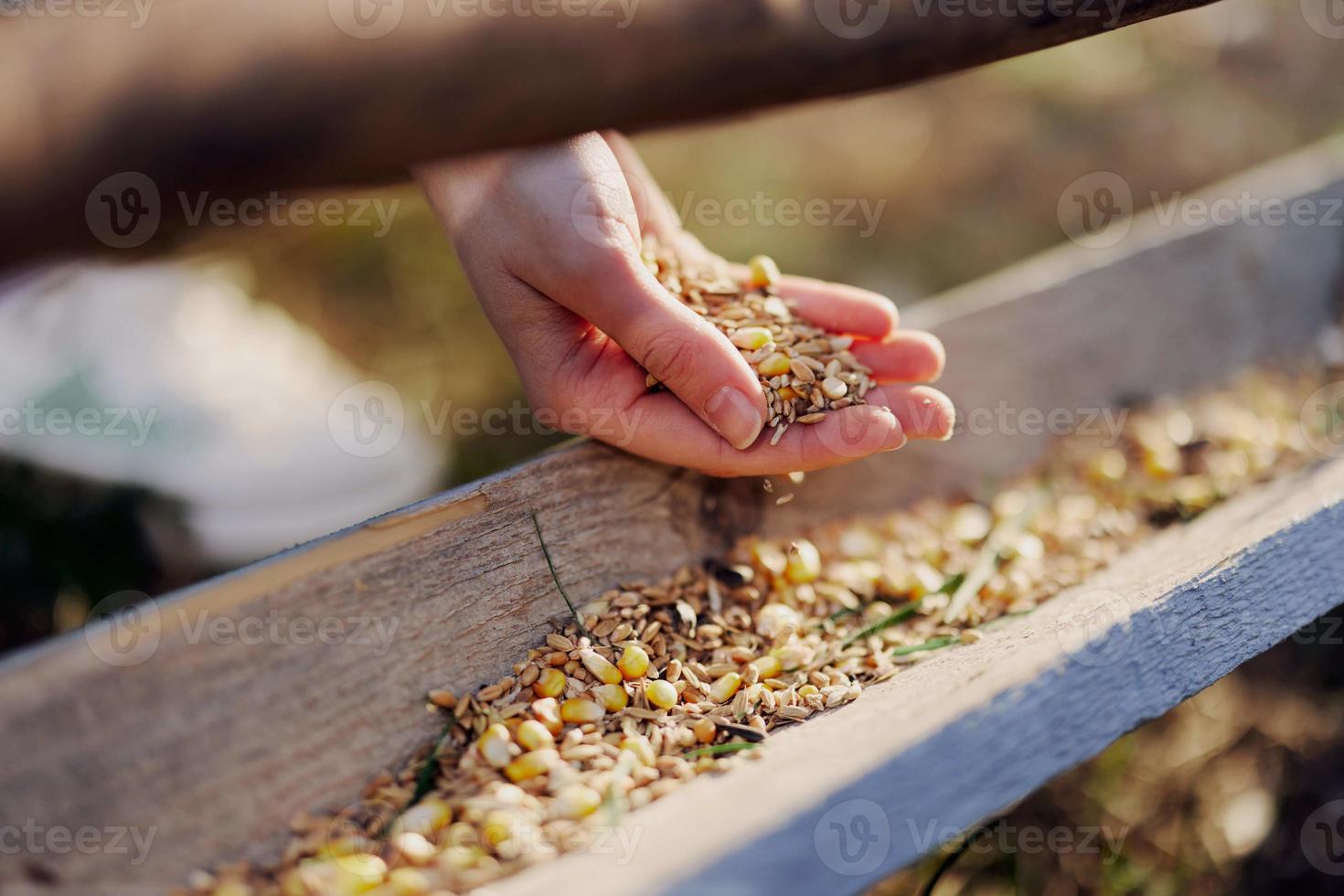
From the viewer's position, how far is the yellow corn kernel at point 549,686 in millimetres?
1188

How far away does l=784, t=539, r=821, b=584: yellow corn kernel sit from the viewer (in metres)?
1.47

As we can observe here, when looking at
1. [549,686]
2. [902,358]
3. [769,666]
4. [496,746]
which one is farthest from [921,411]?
[496,746]

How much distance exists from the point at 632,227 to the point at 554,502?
1.49ft

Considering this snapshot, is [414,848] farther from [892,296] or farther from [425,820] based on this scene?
[892,296]

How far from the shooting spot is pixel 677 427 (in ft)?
4.58

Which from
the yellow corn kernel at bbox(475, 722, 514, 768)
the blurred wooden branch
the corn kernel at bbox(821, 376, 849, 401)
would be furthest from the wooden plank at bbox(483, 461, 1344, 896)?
the blurred wooden branch

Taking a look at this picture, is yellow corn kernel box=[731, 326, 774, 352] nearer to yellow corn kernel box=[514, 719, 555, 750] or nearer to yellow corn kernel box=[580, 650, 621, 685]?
yellow corn kernel box=[580, 650, 621, 685]

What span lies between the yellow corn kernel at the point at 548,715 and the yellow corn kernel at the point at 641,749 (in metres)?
0.09

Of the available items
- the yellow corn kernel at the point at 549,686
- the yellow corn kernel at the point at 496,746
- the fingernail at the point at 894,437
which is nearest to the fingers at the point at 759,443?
the fingernail at the point at 894,437

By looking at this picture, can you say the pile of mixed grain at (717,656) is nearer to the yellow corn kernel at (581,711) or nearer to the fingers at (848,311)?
the yellow corn kernel at (581,711)

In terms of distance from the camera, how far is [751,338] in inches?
55.7

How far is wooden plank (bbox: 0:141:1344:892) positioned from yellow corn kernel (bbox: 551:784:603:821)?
0.74 feet

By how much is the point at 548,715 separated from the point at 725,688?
241 millimetres

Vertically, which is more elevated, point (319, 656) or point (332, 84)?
point (332, 84)
